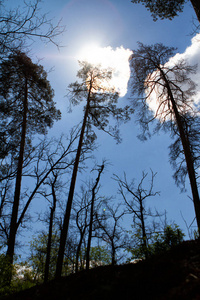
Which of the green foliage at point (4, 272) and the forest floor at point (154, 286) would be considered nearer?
the forest floor at point (154, 286)

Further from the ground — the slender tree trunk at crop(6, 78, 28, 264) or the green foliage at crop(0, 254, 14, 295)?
the slender tree trunk at crop(6, 78, 28, 264)

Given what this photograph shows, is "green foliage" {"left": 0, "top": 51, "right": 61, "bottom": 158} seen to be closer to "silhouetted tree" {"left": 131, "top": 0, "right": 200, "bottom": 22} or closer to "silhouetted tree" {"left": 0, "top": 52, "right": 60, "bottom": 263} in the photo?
"silhouetted tree" {"left": 0, "top": 52, "right": 60, "bottom": 263}

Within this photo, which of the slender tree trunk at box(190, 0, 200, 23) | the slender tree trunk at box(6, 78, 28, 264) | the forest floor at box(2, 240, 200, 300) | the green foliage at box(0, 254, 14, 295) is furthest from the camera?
the slender tree trunk at box(6, 78, 28, 264)

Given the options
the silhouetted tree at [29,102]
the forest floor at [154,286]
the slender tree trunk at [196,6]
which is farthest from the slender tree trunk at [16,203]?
the slender tree trunk at [196,6]

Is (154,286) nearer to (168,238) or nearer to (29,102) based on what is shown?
(168,238)

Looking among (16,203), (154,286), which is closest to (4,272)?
(16,203)

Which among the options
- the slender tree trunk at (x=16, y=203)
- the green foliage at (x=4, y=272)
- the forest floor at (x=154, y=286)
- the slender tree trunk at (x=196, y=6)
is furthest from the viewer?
the slender tree trunk at (x=16, y=203)

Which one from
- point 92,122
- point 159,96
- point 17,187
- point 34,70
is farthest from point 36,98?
point 159,96

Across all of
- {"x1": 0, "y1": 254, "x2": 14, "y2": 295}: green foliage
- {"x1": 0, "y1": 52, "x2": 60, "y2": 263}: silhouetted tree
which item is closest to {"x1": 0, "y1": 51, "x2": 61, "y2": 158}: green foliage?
{"x1": 0, "y1": 52, "x2": 60, "y2": 263}: silhouetted tree

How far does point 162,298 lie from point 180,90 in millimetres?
10151

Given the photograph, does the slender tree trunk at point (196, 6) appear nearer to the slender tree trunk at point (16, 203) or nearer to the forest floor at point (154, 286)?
the forest floor at point (154, 286)

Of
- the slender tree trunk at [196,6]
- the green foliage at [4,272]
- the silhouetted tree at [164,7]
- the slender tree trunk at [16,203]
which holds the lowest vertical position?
the green foliage at [4,272]

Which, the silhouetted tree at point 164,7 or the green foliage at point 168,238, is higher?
the silhouetted tree at point 164,7

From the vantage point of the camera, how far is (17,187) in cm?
838
